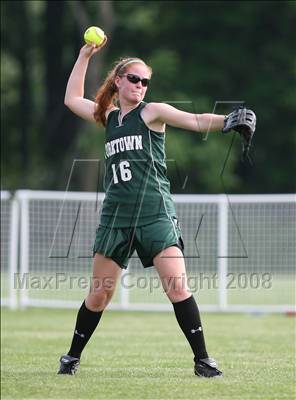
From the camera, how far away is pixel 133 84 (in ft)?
21.4

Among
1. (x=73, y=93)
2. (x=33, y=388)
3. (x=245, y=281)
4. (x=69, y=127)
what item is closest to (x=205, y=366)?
(x=33, y=388)

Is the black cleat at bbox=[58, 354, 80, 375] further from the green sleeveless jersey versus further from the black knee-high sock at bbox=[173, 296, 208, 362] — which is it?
the green sleeveless jersey

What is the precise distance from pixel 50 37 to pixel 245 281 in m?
20.8

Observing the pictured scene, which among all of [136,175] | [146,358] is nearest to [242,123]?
[136,175]

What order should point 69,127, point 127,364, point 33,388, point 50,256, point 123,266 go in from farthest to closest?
point 69,127 < point 50,256 < point 127,364 < point 123,266 < point 33,388

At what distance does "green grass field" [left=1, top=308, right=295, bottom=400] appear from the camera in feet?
20.0

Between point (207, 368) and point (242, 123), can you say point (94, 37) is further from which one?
point (207, 368)

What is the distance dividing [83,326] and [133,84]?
1.64 m

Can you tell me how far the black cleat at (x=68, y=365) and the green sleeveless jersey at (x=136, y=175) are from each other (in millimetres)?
989

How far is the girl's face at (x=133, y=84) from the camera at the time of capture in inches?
256

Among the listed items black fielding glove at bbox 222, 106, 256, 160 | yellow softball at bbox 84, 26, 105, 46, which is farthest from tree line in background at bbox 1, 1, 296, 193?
black fielding glove at bbox 222, 106, 256, 160

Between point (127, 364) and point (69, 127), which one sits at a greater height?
point (69, 127)

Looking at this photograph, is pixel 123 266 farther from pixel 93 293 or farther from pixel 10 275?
pixel 10 275

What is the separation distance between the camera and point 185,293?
6.54 metres
